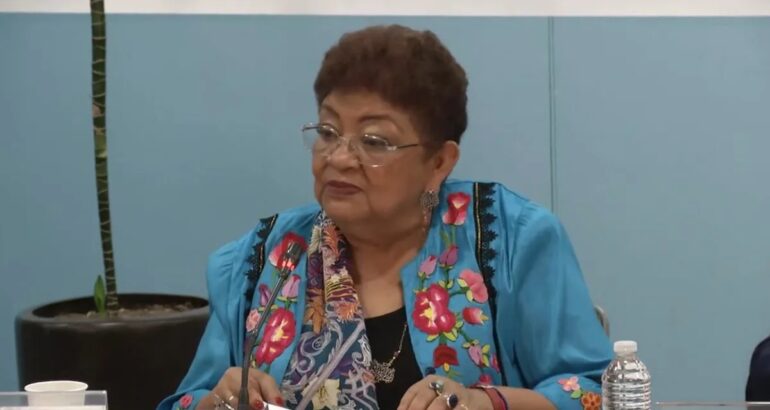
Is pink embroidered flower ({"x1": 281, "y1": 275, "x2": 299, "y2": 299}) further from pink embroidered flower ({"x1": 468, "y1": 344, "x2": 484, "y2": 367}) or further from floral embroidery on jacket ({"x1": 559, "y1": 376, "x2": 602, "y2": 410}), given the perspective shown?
floral embroidery on jacket ({"x1": 559, "y1": 376, "x2": 602, "y2": 410})

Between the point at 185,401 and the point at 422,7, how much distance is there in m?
1.73

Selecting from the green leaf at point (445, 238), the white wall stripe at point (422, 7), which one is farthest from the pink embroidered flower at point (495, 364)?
the white wall stripe at point (422, 7)

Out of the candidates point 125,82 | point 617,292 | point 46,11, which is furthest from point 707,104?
point 46,11

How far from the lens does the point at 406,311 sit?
6.87 feet

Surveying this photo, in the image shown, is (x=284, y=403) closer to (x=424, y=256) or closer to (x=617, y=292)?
(x=424, y=256)

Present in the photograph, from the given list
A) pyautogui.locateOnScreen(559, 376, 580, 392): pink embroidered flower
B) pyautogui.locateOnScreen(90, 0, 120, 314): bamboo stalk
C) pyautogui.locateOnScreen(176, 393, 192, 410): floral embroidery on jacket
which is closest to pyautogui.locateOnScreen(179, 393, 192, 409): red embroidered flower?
pyautogui.locateOnScreen(176, 393, 192, 410): floral embroidery on jacket

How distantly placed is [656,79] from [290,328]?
1804 mm

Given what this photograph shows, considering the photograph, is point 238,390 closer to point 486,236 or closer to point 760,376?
point 486,236

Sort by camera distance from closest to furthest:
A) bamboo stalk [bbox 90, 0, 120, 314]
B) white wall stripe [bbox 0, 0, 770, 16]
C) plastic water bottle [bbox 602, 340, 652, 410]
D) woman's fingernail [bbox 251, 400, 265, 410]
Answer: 1. plastic water bottle [bbox 602, 340, 652, 410]
2. woman's fingernail [bbox 251, 400, 265, 410]
3. bamboo stalk [bbox 90, 0, 120, 314]
4. white wall stripe [bbox 0, 0, 770, 16]

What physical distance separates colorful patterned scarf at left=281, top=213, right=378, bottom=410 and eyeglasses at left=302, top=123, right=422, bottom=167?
0.60 feet

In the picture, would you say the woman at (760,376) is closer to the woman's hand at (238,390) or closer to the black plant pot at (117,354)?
the woman's hand at (238,390)

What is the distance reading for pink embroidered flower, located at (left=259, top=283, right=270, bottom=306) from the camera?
2.13 meters

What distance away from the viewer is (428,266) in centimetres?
212

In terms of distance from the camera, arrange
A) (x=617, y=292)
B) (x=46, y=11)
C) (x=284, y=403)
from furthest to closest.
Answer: (x=617, y=292) → (x=46, y=11) → (x=284, y=403)
